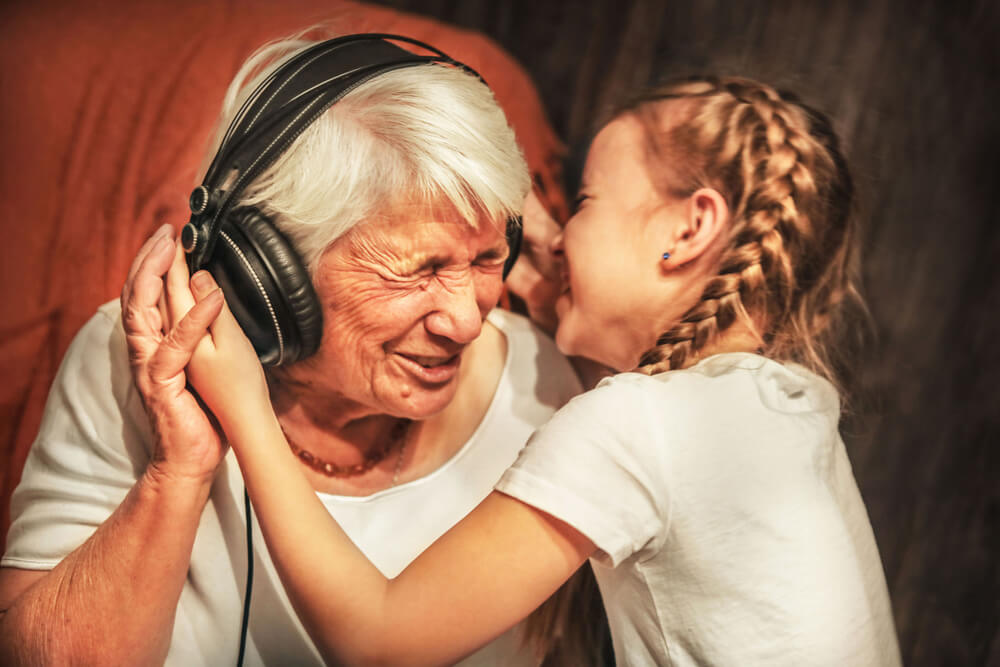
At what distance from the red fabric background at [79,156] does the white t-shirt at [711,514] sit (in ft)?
2.74

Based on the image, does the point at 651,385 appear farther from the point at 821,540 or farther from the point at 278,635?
the point at 278,635

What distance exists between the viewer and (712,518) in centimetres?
89

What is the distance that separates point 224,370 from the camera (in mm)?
854

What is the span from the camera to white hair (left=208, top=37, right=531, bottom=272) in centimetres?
88

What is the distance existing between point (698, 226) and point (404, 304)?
410 millimetres

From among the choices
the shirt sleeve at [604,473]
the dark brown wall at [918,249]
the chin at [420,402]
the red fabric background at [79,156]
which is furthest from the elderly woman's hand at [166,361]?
the dark brown wall at [918,249]

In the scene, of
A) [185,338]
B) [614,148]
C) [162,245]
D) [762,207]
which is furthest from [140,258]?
[762,207]

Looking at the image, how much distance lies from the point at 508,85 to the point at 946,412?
107 cm

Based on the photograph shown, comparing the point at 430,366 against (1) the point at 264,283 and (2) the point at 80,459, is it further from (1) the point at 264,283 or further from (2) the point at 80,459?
(2) the point at 80,459

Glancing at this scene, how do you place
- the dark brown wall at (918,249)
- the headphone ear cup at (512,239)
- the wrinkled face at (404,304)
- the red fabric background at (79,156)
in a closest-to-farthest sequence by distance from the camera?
1. the wrinkled face at (404,304)
2. the headphone ear cup at (512,239)
3. the red fabric background at (79,156)
4. the dark brown wall at (918,249)

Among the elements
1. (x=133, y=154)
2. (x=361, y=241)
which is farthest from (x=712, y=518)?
(x=133, y=154)

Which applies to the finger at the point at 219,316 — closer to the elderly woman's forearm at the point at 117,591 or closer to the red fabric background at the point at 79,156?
the elderly woman's forearm at the point at 117,591

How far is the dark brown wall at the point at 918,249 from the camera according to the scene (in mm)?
1426

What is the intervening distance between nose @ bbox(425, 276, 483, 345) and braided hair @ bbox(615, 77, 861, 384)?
0.76 ft
